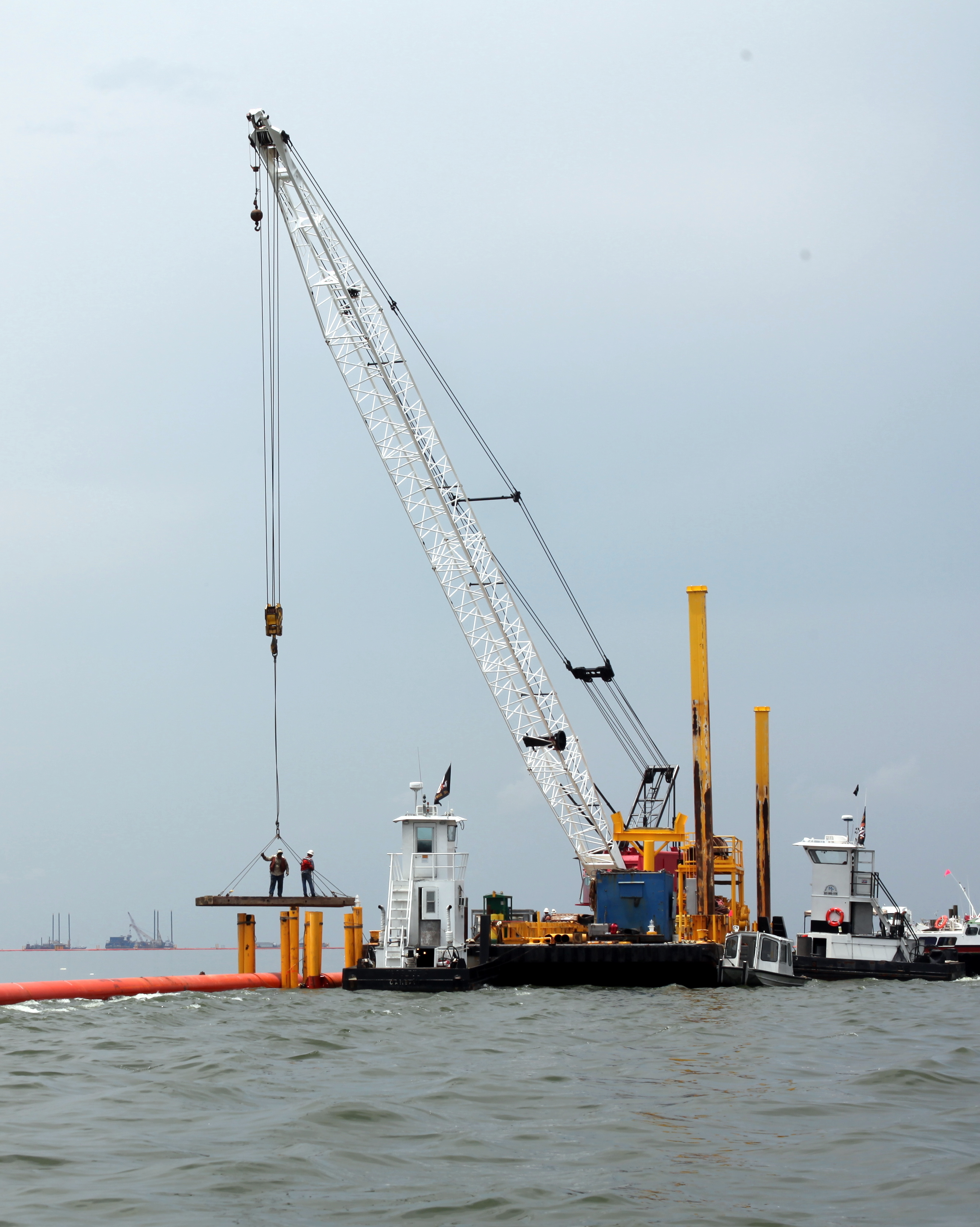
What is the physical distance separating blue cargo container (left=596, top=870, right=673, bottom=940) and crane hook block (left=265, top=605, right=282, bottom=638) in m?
14.9

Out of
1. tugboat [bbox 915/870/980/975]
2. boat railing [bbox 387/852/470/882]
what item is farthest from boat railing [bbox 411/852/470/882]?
tugboat [bbox 915/870/980/975]

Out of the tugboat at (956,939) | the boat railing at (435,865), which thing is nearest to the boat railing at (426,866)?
the boat railing at (435,865)

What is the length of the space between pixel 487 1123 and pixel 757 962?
31.4 meters

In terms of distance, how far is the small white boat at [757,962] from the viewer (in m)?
44.5

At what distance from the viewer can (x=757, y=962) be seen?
4659 centimetres

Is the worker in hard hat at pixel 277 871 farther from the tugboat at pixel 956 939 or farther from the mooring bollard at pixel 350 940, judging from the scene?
the tugboat at pixel 956 939

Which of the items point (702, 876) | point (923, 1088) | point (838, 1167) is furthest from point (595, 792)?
point (838, 1167)

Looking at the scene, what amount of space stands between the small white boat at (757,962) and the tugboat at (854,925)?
252 centimetres

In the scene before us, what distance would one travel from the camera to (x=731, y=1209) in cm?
1276

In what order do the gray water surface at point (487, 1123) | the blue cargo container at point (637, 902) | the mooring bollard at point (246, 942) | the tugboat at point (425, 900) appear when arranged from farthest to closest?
the blue cargo container at point (637, 902) < the mooring bollard at point (246, 942) < the tugboat at point (425, 900) < the gray water surface at point (487, 1123)

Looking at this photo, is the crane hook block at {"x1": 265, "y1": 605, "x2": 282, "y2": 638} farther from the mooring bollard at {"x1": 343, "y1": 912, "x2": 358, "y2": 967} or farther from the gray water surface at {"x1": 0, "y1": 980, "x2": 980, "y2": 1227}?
the gray water surface at {"x1": 0, "y1": 980, "x2": 980, "y2": 1227}

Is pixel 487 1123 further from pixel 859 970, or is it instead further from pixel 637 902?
pixel 859 970

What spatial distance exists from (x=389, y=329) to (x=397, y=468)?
612 cm

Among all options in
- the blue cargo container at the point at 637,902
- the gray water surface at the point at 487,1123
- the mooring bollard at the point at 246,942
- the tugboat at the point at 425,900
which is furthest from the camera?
the blue cargo container at the point at 637,902
